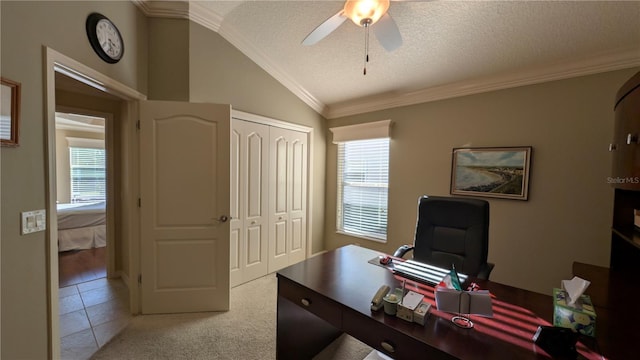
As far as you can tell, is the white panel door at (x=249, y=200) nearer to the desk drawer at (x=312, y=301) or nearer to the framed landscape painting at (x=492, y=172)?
the desk drawer at (x=312, y=301)

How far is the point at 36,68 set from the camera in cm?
139

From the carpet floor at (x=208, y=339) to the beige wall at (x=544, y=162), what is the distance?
1.87 m

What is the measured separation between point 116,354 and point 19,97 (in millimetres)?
1780

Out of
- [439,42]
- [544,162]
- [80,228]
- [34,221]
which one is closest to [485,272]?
[544,162]

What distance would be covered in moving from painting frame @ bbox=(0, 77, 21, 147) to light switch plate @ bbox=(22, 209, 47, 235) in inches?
14.7

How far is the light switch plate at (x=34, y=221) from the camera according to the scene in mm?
1349

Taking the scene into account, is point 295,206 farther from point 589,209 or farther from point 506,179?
point 589,209

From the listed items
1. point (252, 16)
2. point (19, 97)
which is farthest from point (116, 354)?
point (252, 16)

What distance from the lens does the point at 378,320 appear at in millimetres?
1124

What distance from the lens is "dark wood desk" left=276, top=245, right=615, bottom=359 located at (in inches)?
38.0

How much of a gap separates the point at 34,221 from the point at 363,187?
3236 mm

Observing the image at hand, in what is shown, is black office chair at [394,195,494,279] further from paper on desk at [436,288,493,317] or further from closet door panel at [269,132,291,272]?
closet door panel at [269,132,291,272]

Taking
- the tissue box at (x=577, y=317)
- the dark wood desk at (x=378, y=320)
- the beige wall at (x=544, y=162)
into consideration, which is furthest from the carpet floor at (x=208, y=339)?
the beige wall at (x=544, y=162)

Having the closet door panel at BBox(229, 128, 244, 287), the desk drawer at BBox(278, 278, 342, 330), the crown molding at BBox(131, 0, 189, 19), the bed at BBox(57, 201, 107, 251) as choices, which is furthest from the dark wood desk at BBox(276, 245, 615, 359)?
the bed at BBox(57, 201, 107, 251)
